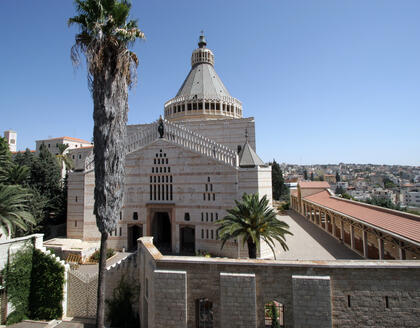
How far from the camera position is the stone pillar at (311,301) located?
889cm

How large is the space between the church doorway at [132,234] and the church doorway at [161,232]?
150 centimetres

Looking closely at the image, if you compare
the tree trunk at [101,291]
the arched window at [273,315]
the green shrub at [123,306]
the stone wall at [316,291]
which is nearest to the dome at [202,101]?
the green shrub at [123,306]

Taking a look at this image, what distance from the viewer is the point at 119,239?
24.1 metres

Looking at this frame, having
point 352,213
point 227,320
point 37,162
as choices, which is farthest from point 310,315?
point 37,162

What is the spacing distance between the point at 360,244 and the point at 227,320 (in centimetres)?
1937

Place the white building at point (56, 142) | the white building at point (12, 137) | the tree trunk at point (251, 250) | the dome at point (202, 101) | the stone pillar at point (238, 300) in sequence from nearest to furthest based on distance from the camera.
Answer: the stone pillar at point (238, 300)
the tree trunk at point (251, 250)
the dome at point (202, 101)
the white building at point (56, 142)
the white building at point (12, 137)

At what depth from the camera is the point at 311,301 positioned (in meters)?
8.96

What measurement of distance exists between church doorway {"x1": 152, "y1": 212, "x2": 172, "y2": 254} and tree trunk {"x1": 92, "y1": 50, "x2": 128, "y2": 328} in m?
14.3

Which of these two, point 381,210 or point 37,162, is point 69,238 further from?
point 381,210

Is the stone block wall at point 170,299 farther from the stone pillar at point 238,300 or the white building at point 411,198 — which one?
the white building at point 411,198

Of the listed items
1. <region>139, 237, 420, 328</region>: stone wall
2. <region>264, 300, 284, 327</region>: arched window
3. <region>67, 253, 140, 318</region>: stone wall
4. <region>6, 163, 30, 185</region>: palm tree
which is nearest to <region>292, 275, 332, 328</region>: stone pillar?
<region>139, 237, 420, 328</region>: stone wall

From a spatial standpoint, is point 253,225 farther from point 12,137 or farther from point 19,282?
point 12,137

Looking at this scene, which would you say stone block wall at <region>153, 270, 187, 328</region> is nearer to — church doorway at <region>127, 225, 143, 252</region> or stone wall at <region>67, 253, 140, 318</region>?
stone wall at <region>67, 253, 140, 318</region>

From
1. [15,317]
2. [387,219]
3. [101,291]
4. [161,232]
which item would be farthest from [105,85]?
[161,232]
